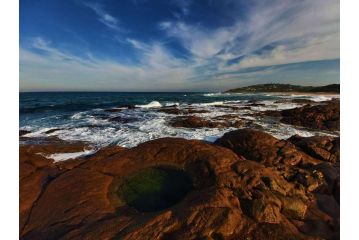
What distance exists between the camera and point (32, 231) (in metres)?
3.73

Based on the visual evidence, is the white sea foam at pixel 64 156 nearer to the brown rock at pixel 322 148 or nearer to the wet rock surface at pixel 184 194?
the wet rock surface at pixel 184 194

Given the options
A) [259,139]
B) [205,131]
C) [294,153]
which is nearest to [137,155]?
[259,139]

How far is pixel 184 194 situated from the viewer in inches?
181

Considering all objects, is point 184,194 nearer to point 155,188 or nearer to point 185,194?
point 185,194

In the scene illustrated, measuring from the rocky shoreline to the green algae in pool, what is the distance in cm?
2

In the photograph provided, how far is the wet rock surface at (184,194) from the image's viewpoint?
340 centimetres

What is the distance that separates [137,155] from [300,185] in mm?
3729

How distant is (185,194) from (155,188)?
1.98ft

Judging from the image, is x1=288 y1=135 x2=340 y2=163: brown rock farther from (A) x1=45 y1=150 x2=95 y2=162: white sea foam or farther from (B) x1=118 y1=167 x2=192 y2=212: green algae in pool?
(A) x1=45 y1=150 x2=95 y2=162: white sea foam

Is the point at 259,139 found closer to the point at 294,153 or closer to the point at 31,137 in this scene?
the point at 294,153

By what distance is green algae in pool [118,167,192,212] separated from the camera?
4.34 meters

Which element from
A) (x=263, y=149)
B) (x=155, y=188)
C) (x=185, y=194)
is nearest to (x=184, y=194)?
(x=185, y=194)

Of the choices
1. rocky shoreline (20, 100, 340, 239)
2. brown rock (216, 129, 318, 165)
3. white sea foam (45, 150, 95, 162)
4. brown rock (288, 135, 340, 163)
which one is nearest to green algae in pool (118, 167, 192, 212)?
rocky shoreline (20, 100, 340, 239)

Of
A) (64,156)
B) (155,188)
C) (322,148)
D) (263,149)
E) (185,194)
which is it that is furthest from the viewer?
(64,156)
